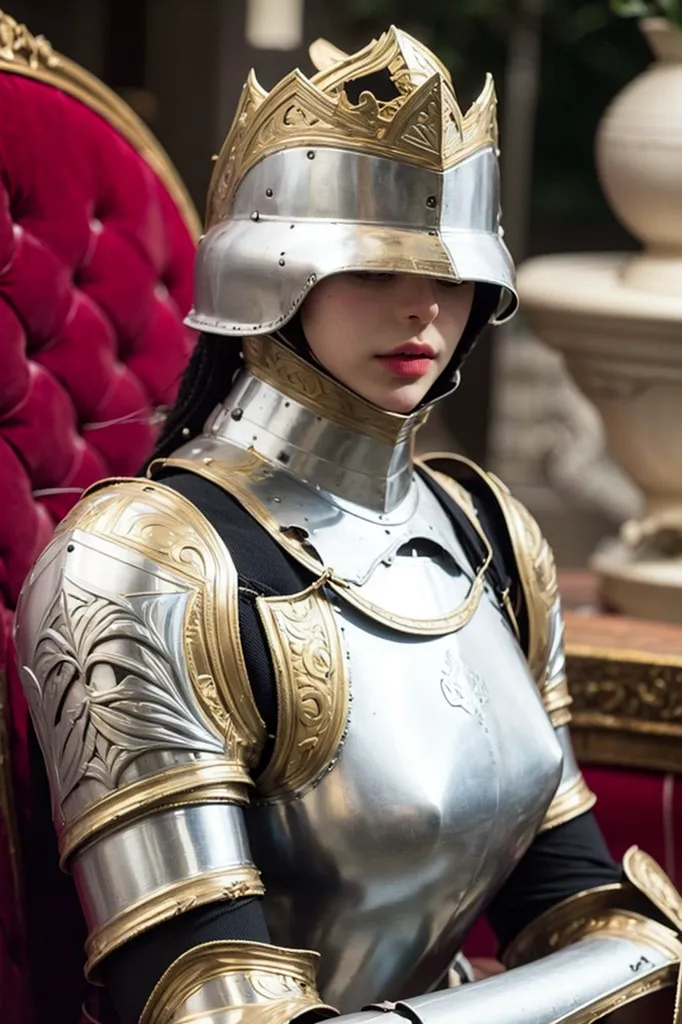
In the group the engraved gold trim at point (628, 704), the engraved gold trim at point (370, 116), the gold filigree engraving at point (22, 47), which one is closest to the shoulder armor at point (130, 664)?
the engraved gold trim at point (370, 116)

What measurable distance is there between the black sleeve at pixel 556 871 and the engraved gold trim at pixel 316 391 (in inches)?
17.1

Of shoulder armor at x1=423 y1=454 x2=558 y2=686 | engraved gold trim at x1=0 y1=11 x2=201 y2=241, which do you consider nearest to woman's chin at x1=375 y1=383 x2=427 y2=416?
shoulder armor at x1=423 y1=454 x2=558 y2=686

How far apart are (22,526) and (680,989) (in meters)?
0.71

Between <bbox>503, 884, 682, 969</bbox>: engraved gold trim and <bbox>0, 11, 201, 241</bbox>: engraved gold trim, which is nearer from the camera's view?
<bbox>503, 884, 682, 969</bbox>: engraved gold trim

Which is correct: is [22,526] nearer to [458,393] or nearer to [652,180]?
[652,180]

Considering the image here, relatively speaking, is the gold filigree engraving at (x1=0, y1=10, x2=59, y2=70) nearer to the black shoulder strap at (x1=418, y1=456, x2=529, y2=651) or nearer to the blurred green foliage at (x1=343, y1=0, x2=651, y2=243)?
the black shoulder strap at (x1=418, y1=456, x2=529, y2=651)

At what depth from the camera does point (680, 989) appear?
Result: 1483 mm

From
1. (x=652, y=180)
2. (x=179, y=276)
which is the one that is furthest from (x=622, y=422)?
(x=179, y=276)

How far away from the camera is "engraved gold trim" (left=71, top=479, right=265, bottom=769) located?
130cm

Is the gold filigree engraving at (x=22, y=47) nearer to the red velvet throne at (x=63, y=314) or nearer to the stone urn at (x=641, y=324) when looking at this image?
the red velvet throne at (x=63, y=314)

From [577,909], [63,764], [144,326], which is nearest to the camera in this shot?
[63,764]

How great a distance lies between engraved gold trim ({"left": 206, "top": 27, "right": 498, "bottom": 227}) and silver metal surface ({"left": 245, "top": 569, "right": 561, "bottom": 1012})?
338 mm

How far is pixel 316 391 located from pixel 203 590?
225 millimetres

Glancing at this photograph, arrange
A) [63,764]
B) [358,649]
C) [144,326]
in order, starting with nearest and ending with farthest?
[63,764] < [358,649] < [144,326]
